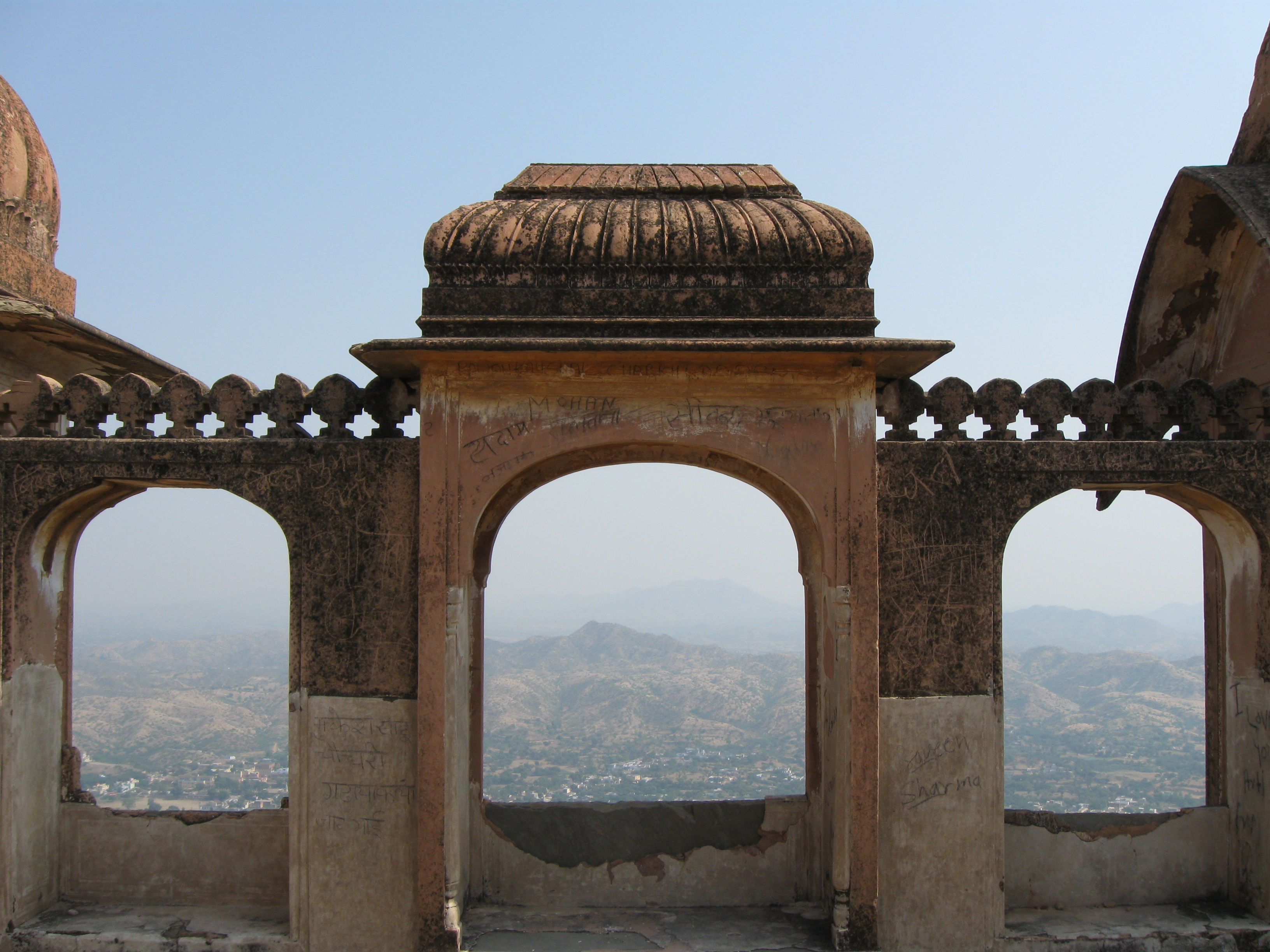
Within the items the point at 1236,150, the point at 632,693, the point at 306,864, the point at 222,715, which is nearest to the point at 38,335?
the point at 306,864

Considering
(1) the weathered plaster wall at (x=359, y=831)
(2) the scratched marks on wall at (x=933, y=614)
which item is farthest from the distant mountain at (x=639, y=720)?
(1) the weathered plaster wall at (x=359, y=831)

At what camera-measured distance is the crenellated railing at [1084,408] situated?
5867mm

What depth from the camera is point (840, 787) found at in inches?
223

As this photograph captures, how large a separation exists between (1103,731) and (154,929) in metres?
45.4

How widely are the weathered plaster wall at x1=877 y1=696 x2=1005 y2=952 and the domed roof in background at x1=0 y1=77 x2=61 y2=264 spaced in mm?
7330

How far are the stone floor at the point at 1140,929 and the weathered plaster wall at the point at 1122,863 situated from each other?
8 cm

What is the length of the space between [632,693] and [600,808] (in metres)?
50.2

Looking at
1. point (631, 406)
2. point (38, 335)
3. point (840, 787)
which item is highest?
point (38, 335)

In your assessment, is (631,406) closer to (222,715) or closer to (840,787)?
(840,787)

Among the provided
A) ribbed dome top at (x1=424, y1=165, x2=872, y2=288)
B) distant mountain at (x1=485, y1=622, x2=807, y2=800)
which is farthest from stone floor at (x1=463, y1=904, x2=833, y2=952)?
distant mountain at (x1=485, y1=622, x2=807, y2=800)

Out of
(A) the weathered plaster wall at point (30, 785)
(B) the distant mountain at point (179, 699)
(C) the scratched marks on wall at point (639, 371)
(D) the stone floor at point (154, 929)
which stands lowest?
(B) the distant mountain at point (179, 699)

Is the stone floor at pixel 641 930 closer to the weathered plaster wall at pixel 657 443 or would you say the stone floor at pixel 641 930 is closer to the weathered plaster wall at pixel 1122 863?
the weathered plaster wall at pixel 1122 863

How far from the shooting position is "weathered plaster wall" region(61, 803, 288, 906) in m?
6.25

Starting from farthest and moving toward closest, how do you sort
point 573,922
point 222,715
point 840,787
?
point 222,715, point 573,922, point 840,787
